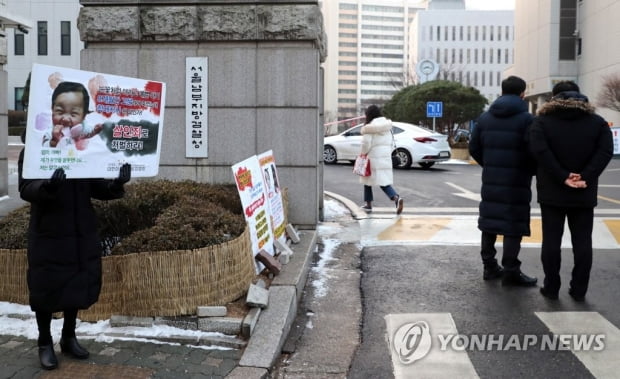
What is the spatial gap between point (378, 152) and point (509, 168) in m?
4.49

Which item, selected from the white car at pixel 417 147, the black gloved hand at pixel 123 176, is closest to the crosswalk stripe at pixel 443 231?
the black gloved hand at pixel 123 176

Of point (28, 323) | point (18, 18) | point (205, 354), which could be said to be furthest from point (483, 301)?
point (18, 18)

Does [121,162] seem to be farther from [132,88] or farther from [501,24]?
[501,24]

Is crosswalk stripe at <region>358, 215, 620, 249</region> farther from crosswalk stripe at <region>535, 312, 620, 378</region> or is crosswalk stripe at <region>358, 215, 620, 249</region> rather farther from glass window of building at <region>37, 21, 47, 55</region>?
glass window of building at <region>37, 21, 47, 55</region>

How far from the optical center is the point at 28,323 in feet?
15.6

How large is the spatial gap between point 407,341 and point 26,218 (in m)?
3.56

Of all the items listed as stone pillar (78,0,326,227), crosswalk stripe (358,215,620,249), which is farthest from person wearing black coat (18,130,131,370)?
crosswalk stripe (358,215,620,249)

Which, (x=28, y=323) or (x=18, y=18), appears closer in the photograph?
(x=28, y=323)

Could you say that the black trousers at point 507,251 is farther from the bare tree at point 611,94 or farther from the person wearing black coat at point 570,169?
the bare tree at point 611,94

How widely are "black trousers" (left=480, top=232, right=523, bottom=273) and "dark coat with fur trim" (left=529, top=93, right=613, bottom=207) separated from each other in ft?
1.84

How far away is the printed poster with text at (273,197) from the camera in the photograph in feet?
21.0

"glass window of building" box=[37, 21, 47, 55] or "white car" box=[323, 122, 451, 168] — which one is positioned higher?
"glass window of building" box=[37, 21, 47, 55]

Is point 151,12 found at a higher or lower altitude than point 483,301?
higher

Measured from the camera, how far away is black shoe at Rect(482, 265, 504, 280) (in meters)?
6.21
